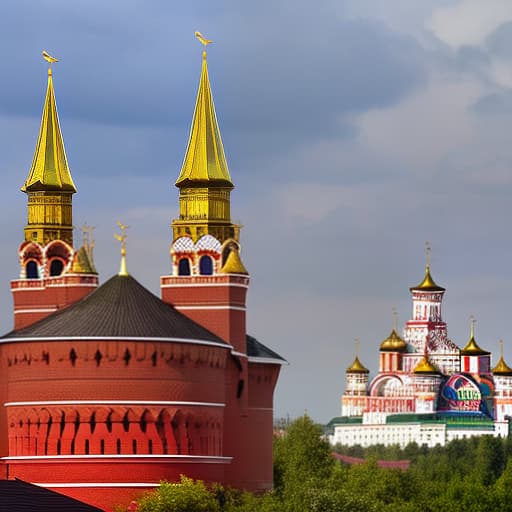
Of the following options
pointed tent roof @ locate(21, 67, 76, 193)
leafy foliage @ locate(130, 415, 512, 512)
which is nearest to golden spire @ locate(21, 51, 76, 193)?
pointed tent roof @ locate(21, 67, 76, 193)

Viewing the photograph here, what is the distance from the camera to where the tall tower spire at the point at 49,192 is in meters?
106

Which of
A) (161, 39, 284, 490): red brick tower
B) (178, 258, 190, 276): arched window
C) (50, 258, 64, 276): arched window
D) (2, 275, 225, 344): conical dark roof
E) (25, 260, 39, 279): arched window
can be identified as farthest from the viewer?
(50, 258, 64, 276): arched window

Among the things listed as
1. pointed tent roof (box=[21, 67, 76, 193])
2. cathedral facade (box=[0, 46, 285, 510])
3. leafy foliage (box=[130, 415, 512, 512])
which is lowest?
leafy foliage (box=[130, 415, 512, 512])

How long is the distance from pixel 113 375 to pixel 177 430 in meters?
3.54

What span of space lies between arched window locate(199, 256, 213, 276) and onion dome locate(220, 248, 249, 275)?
28.5 inches

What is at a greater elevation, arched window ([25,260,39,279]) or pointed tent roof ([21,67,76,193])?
pointed tent roof ([21,67,76,193])

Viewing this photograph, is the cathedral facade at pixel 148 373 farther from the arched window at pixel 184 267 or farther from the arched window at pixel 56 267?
the arched window at pixel 56 267

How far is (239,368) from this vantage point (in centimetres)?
9919

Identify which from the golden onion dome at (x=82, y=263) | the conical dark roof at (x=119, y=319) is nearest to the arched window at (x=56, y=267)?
the golden onion dome at (x=82, y=263)

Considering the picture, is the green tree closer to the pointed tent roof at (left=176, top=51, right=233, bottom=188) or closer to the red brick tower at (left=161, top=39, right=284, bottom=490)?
the red brick tower at (left=161, top=39, right=284, bottom=490)

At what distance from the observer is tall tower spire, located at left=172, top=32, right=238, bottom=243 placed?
102938mm

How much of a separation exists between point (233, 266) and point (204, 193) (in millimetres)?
4752

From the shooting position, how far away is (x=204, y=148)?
103750 millimetres

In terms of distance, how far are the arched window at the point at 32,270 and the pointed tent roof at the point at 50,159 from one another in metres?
3.54
